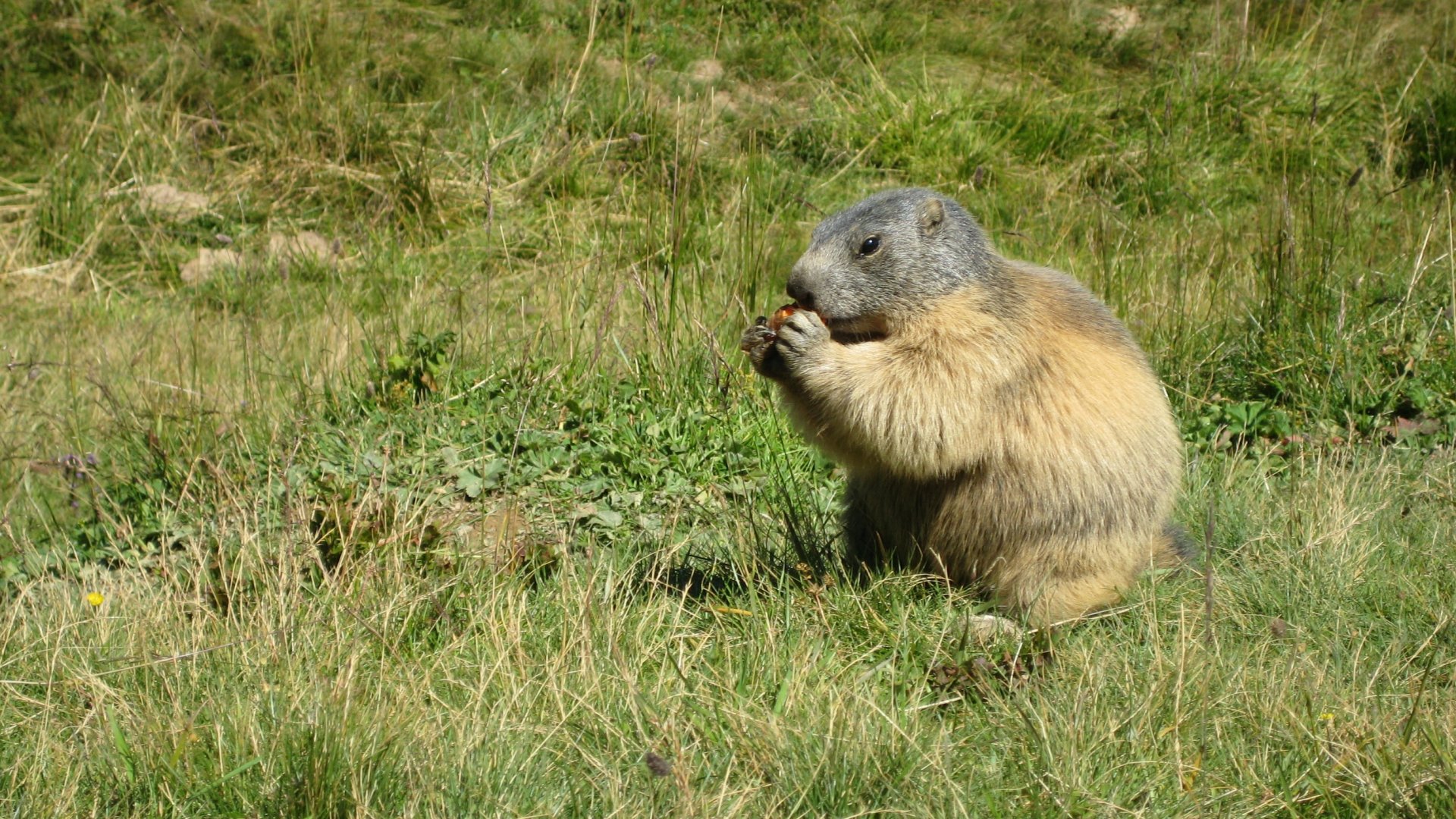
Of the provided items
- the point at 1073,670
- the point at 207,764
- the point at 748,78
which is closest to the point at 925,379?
the point at 1073,670

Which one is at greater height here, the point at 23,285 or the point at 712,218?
the point at 712,218

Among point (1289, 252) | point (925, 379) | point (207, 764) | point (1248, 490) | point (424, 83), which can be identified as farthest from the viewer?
point (424, 83)

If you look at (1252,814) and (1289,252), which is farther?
(1289,252)

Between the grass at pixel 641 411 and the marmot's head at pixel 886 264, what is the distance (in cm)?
82

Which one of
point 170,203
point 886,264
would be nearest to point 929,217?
point 886,264

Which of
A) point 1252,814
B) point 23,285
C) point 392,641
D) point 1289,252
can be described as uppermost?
point 1289,252

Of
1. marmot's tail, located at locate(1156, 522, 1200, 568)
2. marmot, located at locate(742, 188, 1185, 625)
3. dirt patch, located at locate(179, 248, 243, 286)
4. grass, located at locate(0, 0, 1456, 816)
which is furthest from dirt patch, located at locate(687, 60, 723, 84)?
marmot's tail, located at locate(1156, 522, 1200, 568)

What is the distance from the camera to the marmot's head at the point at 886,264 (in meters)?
4.09

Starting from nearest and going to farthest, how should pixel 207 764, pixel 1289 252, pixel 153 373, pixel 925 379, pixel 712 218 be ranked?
1. pixel 207 764
2. pixel 925 379
3. pixel 1289 252
4. pixel 153 373
5. pixel 712 218

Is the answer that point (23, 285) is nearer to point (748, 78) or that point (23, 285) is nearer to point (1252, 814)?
point (748, 78)

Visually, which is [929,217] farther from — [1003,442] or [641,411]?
[641,411]

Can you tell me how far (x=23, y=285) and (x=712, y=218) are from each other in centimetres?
418

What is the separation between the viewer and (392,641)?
3.74m

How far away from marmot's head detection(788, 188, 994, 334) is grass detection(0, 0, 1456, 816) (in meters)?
0.82
